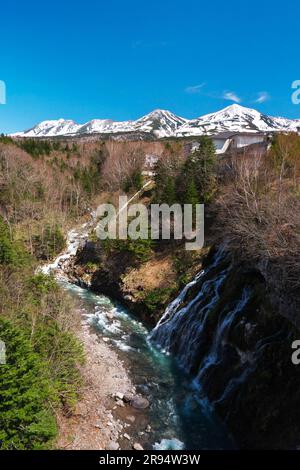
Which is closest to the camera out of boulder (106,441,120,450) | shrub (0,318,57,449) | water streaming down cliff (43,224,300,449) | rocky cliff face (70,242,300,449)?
shrub (0,318,57,449)

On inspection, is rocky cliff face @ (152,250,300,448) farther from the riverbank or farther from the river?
the riverbank

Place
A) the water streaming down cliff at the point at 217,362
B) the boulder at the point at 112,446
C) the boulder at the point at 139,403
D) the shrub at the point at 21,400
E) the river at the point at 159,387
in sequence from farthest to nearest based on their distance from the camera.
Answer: the boulder at the point at 139,403 → the river at the point at 159,387 → the water streaming down cliff at the point at 217,362 → the boulder at the point at 112,446 → the shrub at the point at 21,400

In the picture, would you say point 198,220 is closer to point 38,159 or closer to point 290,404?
point 290,404

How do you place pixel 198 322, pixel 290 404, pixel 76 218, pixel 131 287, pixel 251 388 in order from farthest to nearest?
pixel 76 218 < pixel 131 287 < pixel 198 322 < pixel 251 388 < pixel 290 404

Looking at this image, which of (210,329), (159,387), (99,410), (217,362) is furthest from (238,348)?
(99,410)

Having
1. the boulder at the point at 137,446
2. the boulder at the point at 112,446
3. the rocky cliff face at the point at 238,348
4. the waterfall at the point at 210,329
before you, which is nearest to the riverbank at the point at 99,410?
the boulder at the point at 112,446

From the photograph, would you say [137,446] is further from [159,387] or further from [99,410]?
[159,387]

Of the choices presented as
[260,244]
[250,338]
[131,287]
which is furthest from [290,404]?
[131,287]

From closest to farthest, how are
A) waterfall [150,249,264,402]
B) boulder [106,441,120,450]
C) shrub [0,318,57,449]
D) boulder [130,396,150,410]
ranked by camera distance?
shrub [0,318,57,449] → boulder [106,441,120,450] → boulder [130,396,150,410] → waterfall [150,249,264,402]

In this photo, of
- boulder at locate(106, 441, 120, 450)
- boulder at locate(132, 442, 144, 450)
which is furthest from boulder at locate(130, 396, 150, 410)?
boulder at locate(106, 441, 120, 450)

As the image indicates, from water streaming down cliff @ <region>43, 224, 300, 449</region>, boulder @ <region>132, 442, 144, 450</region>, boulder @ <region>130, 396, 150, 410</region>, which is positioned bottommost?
boulder @ <region>132, 442, 144, 450</region>

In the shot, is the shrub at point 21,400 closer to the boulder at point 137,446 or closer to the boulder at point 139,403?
the boulder at point 137,446
